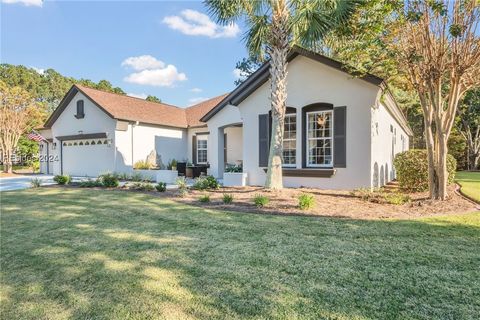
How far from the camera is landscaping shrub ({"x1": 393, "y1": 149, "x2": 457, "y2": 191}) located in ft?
34.8

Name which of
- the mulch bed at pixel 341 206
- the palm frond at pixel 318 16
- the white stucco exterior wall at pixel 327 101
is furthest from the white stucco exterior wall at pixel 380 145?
the palm frond at pixel 318 16

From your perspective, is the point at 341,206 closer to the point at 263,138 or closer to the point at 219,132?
the point at 263,138

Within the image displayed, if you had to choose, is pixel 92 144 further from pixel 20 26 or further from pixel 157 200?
pixel 157 200

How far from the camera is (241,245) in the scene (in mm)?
5164

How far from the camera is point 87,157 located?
2053cm

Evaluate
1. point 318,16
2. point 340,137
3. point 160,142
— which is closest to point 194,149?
point 160,142

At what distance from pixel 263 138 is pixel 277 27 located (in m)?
4.42

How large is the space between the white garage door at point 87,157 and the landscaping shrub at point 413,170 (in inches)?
629

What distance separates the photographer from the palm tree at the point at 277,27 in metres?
9.27

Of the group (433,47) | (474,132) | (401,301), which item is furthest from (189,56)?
(474,132)

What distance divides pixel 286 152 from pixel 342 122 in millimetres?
2661

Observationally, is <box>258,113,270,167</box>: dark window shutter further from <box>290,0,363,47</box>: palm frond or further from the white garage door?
the white garage door

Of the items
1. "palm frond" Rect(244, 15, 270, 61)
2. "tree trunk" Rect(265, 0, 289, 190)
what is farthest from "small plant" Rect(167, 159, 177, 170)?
"palm frond" Rect(244, 15, 270, 61)

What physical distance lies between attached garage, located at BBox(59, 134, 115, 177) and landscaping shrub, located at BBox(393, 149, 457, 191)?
15848 mm
